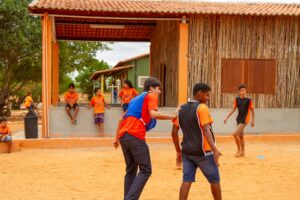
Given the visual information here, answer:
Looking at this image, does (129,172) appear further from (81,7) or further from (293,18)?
(293,18)

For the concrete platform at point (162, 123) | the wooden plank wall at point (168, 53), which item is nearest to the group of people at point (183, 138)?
the concrete platform at point (162, 123)

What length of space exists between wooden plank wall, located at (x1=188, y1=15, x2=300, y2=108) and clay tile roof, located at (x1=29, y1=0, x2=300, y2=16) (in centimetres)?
44

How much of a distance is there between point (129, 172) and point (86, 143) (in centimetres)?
778

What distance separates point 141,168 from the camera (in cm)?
611

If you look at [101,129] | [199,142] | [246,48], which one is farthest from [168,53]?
[199,142]

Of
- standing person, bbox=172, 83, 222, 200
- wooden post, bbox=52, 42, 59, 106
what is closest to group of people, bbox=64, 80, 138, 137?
wooden post, bbox=52, 42, 59, 106

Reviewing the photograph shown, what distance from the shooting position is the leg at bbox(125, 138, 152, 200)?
6062mm

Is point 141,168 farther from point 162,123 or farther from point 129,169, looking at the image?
point 162,123

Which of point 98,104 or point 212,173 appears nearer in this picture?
point 212,173

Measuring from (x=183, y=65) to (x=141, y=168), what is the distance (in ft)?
31.5

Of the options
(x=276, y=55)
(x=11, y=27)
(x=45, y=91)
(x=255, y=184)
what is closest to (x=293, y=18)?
(x=276, y=55)

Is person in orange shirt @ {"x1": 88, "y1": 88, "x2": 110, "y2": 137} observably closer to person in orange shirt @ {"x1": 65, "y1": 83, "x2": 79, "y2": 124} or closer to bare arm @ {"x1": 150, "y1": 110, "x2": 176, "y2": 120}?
person in orange shirt @ {"x1": 65, "y1": 83, "x2": 79, "y2": 124}

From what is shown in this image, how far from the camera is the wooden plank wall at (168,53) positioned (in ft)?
57.4

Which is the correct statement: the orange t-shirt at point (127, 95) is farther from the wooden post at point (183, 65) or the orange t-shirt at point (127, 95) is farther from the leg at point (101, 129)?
the wooden post at point (183, 65)
